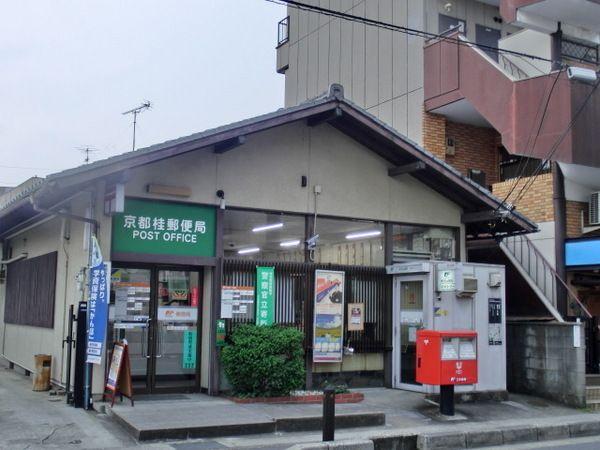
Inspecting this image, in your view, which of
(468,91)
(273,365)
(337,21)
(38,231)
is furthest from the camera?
(337,21)

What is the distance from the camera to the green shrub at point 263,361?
465 inches

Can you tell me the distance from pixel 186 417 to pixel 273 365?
Result: 2016 mm

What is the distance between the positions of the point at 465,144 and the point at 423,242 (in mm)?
5409

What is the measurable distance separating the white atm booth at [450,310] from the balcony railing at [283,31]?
1437 centimetres

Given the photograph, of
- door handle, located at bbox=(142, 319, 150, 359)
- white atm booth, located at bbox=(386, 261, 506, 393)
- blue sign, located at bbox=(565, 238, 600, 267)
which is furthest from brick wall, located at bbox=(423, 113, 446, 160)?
door handle, located at bbox=(142, 319, 150, 359)

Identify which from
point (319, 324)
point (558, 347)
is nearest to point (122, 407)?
point (319, 324)

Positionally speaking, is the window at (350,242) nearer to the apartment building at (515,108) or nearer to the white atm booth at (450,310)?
the white atm booth at (450,310)

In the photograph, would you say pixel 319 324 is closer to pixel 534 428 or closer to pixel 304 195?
pixel 304 195

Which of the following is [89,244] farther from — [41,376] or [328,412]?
[328,412]

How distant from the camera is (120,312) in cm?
1208

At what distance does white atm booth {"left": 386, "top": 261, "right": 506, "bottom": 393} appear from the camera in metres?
13.4

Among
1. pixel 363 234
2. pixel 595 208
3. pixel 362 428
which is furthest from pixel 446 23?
pixel 362 428

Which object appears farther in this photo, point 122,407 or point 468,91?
point 468,91

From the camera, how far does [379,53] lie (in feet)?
68.3
